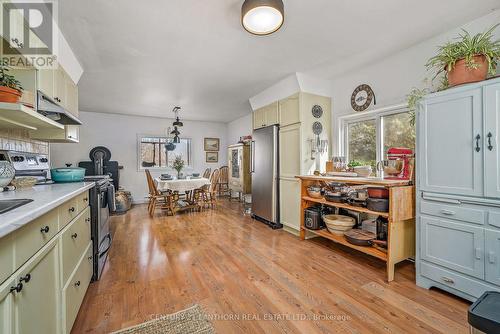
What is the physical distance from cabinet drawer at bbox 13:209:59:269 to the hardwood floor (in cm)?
87

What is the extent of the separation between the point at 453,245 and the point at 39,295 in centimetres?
275

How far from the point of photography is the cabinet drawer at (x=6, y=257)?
0.70 metres

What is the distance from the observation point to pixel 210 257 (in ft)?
8.50

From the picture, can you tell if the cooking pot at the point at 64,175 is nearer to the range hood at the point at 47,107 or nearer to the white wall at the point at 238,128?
the range hood at the point at 47,107

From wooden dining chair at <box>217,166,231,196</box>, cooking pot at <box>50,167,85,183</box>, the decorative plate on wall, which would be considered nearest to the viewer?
cooking pot at <box>50,167,85,183</box>

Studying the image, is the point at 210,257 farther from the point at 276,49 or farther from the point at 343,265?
the point at 276,49

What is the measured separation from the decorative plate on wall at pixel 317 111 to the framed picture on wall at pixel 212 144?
4.43 metres

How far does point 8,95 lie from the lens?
131 centimetres

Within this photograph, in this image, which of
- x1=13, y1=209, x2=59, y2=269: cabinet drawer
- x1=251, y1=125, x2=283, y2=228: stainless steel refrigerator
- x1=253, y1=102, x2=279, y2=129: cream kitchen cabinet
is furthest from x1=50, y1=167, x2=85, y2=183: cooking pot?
x1=253, y1=102, x2=279, y2=129: cream kitchen cabinet

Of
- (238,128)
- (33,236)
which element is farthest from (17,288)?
(238,128)

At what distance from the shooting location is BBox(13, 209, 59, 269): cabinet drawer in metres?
0.81

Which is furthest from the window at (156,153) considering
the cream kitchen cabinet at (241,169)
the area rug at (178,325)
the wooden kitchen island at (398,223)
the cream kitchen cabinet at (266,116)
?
the wooden kitchen island at (398,223)

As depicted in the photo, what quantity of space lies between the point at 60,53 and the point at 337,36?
3.03 metres

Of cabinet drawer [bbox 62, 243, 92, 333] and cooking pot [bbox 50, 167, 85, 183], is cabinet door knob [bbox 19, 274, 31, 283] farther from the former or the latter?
cooking pot [bbox 50, 167, 85, 183]
